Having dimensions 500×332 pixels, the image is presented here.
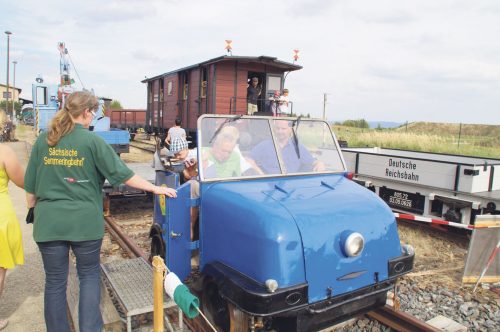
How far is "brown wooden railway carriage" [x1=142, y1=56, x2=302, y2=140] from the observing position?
48.0 feet

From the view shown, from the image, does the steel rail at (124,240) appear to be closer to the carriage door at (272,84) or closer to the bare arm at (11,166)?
the bare arm at (11,166)

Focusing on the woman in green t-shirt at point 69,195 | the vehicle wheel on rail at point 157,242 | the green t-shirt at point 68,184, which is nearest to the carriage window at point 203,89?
the vehicle wheel on rail at point 157,242

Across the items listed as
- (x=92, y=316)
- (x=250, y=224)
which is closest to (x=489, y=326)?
(x=250, y=224)

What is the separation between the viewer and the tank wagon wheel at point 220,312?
297cm

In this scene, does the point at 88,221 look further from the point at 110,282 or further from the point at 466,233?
the point at 466,233

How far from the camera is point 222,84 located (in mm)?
14672

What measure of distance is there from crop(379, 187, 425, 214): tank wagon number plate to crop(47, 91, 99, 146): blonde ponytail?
6127mm

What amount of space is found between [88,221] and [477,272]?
449 cm

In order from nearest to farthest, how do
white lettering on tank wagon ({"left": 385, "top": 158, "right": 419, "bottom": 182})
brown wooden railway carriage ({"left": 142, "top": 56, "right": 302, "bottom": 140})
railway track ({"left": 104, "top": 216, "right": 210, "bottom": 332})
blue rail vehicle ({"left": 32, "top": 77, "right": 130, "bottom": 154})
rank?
railway track ({"left": 104, "top": 216, "right": 210, "bottom": 332}) → white lettering on tank wagon ({"left": 385, "top": 158, "right": 419, "bottom": 182}) → blue rail vehicle ({"left": 32, "top": 77, "right": 130, "bottom": 154}) → brown wooden railway carriage ({"left": 142, "top": 56, "right": 302, "bottom": 140})

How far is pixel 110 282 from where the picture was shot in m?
3.64

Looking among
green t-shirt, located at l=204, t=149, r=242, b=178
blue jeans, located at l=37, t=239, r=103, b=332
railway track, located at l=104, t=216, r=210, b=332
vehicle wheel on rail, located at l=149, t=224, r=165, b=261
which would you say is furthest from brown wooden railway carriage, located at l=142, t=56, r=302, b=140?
blue jeans, located at l=37, t=239, r=103, b=332

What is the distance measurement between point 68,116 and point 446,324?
3669 millimetres

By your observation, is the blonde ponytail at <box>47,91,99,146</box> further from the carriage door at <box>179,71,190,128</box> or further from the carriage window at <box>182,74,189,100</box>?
the carriage window at <box>182,74,189,100</box>

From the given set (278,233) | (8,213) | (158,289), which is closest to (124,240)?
(8,213)
